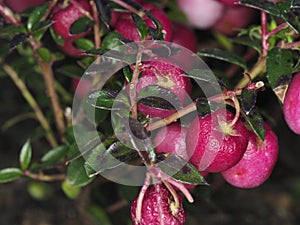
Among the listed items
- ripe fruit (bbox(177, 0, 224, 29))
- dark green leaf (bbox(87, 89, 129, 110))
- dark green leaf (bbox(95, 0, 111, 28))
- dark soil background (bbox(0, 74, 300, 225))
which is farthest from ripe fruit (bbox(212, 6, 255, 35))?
dark green leaf (bbox(87, 89, 129, 110))

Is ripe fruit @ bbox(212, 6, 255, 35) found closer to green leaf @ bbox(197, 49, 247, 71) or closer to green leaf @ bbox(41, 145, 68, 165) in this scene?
green leaf @ bbox(197, 49, 247, 71)

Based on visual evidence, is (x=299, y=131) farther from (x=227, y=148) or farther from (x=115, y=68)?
(x=115, y=68)

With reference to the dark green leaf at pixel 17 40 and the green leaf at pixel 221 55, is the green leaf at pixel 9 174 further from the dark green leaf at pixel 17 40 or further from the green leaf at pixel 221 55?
the green leaf at pixel 221 55

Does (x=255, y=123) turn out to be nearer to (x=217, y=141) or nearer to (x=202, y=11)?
(x=217, y=141)

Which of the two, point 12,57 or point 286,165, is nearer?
point 12,57

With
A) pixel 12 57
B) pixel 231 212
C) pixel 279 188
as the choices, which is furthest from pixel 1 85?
pixel 279 188

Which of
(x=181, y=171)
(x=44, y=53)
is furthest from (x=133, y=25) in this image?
(x=181, y=171)
